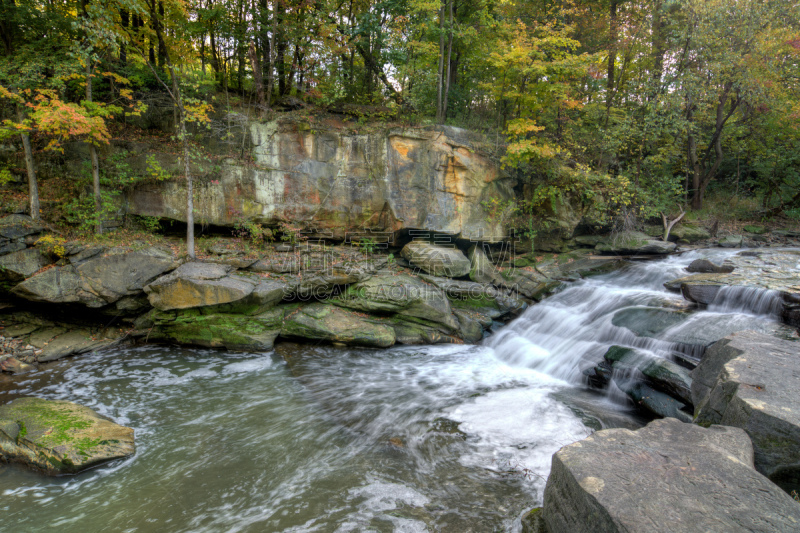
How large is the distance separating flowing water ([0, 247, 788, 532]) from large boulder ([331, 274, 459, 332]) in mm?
1062

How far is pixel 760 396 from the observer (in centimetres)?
344

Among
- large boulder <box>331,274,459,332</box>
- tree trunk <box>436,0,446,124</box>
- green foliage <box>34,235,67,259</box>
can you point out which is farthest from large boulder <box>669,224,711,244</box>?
green foliage <box>34,235,67,259</box>

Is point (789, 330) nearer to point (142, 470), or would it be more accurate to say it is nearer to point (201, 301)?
point (142, 470)

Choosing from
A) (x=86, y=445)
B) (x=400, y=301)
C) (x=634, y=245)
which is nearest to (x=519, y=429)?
(x=400, y=301)

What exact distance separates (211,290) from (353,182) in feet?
18.3

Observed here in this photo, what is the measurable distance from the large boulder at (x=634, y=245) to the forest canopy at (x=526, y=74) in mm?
969

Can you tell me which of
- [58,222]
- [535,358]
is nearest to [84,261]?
[58,222]

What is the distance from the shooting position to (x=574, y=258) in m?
12.9

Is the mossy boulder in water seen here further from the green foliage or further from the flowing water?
the green foliage

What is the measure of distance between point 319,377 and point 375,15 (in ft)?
39.7

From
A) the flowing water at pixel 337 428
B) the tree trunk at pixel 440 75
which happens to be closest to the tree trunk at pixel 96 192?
the flowing water at pixel 337 428

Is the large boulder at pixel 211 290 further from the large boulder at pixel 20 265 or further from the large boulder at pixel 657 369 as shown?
the large boulder at pixel 657 369

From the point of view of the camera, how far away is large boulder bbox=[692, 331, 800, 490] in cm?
304

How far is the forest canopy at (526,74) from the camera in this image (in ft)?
33.5
